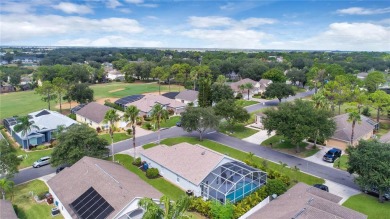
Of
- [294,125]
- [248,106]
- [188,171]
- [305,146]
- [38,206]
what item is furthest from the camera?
[248,106]

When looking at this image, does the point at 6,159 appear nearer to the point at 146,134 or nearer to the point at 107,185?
the point at 107,185

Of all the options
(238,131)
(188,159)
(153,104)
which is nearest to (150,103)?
(153,104)

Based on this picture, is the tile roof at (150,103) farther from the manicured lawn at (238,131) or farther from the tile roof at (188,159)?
the tile roof at (188,159)

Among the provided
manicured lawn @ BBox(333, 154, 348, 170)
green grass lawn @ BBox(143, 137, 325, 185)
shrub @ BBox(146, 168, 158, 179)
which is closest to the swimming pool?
green grass lawn @ BBox(143, 137, 325, 185)

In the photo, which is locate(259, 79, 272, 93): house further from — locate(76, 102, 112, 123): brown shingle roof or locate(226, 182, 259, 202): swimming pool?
locate(226, 182, 259, 202): swimming pool

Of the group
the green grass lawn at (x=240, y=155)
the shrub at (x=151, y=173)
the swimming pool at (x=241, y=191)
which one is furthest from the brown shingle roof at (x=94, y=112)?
the swimming pool at (x=241, y=191)

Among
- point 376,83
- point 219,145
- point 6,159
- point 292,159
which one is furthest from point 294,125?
point 376,83

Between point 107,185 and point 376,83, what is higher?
point 376,83

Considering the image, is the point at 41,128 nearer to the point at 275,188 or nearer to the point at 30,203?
the point at 30,203
